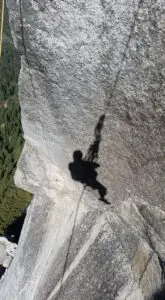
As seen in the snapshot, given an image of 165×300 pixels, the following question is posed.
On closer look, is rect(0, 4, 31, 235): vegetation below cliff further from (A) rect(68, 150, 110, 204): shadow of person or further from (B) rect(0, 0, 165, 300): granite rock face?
(A) rect(68, 150, 110, 204): shadow of person

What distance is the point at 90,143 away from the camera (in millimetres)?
4000

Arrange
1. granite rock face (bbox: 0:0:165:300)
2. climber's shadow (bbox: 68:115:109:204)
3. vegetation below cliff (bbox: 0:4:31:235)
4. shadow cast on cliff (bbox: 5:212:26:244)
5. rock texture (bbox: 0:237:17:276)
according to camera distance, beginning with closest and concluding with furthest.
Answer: granite rock face (bbox: 0:0:165:300), climber's shadow (bbox: 68:115:109:204), rock texture (bbox: 0:237:17:276), shadow cast on cliff (bbox: 5:212:26:244), vegetation below cliff (bbox: 0:4:31:235)

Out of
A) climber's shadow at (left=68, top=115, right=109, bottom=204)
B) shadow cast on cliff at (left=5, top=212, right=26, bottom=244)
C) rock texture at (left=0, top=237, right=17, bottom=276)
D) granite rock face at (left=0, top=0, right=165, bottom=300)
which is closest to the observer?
granite rock face at (left=0, top=0, right=165, bottom=300)

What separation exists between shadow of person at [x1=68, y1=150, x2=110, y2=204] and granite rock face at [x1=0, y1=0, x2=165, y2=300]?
0.07m

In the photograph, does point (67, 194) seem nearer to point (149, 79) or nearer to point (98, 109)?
point (98, 109)

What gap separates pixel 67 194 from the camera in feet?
16.5

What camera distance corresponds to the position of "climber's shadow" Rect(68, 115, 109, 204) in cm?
405

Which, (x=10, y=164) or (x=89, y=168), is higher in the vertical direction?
(x=89, y=168)

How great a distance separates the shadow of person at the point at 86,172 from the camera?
4277 mm

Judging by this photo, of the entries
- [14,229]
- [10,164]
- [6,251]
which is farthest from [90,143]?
[10,164]

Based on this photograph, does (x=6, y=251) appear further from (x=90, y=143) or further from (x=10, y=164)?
(x=10, y=164)

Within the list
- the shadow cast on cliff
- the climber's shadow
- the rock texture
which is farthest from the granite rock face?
the shadow cast on cliff

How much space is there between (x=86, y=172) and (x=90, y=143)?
0.48 meters

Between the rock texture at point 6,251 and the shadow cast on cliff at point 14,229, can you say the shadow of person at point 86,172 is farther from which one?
the shadow cast on cliff at point 14,229
